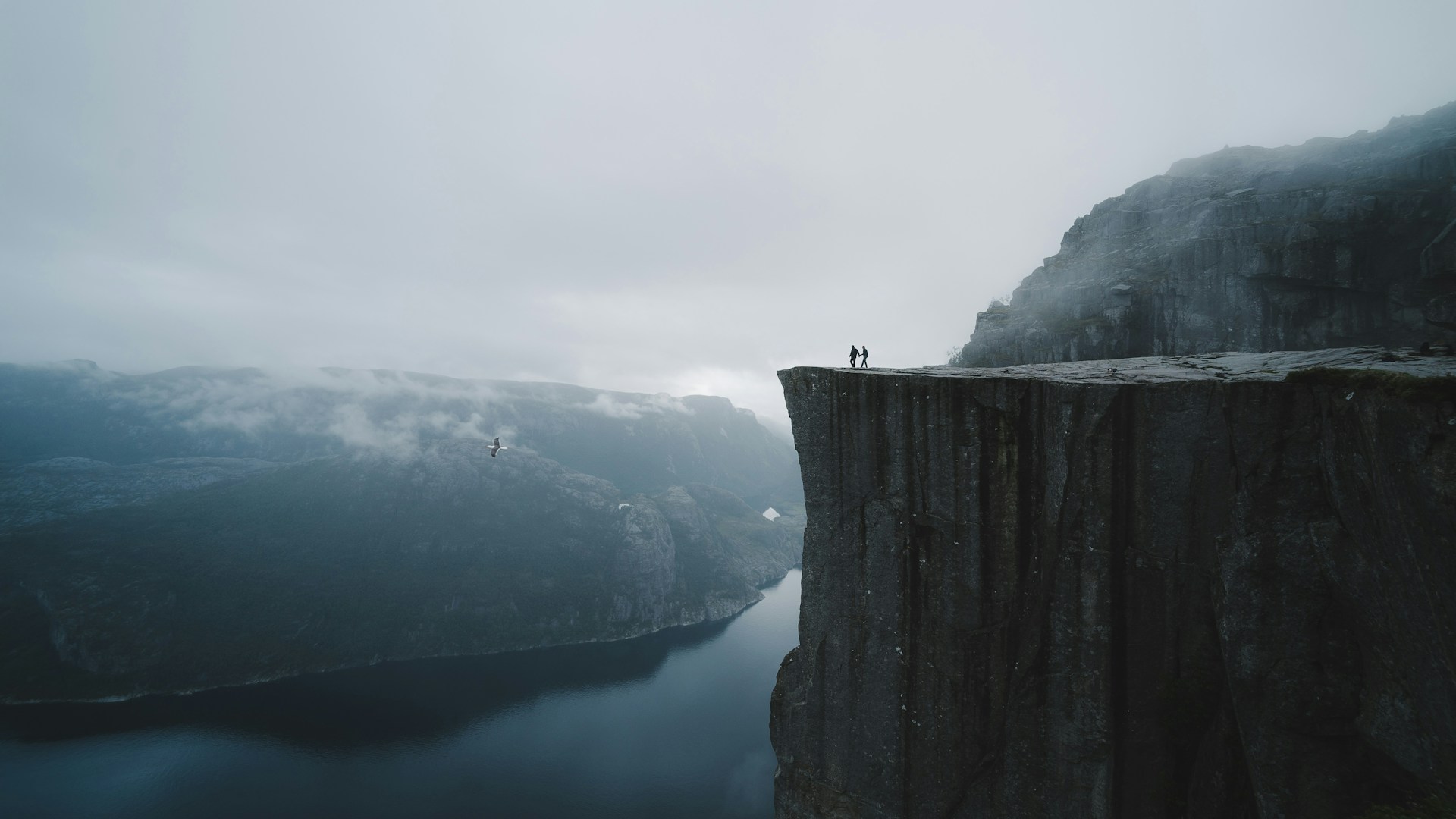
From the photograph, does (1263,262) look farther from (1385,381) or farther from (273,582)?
(273,582)

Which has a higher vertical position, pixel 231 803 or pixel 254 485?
pixel 254 485

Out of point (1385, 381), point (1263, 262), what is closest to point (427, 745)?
point (1385, 381)

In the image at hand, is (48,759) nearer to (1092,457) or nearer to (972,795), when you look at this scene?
(972,795)

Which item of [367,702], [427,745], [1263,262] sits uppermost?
[1263,262]

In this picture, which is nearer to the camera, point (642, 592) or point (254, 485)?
point (642, 592)

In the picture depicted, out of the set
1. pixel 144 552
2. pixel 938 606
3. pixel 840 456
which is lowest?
pixel 144 552

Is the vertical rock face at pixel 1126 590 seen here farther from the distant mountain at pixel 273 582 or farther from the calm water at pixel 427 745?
the distant mountain at pixel 273 582

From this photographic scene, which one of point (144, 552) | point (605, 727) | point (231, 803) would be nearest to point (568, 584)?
point (605, 727)
